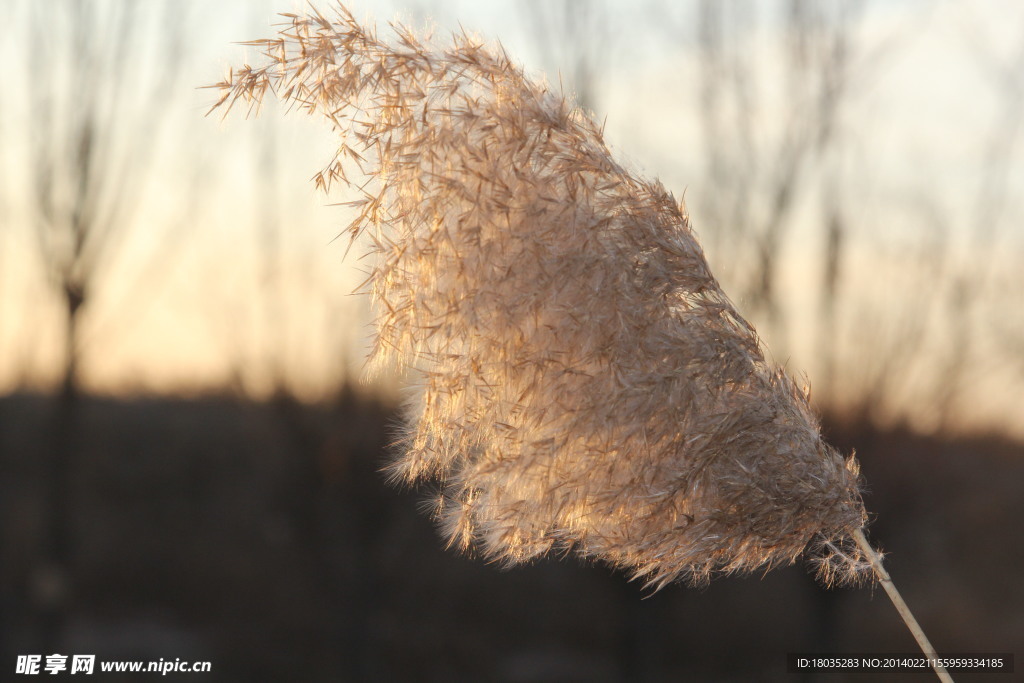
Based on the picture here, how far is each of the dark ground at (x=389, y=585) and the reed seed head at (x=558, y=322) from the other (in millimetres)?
5591

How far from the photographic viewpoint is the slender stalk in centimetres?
198

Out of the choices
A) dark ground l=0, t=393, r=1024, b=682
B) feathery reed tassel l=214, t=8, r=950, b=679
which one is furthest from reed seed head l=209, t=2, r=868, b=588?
dark ground l=0, t=393, r=1024, b=682

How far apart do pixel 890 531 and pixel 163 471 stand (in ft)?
31.2

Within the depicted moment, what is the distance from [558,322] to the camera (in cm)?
205

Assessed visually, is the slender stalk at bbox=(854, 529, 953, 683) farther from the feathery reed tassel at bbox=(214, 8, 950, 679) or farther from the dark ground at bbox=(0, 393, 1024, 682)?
the dark ground at bbox=(0, 393, 1024, 682)

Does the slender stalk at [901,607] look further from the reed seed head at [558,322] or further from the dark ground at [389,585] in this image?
the dark ground at [389,585]

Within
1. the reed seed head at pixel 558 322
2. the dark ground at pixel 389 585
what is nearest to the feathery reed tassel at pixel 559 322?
the reed seed head at pixel 558 322

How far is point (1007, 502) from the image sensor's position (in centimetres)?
1075

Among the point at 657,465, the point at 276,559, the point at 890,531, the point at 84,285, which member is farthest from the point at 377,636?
the point at 657,465

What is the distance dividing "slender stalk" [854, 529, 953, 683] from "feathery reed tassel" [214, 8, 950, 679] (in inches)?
1.0

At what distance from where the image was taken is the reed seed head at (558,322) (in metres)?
2.06

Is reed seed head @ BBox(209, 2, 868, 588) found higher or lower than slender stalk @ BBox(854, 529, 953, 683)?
higher

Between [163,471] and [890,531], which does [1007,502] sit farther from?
[163,471]

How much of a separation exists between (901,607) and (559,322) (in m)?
1.05
